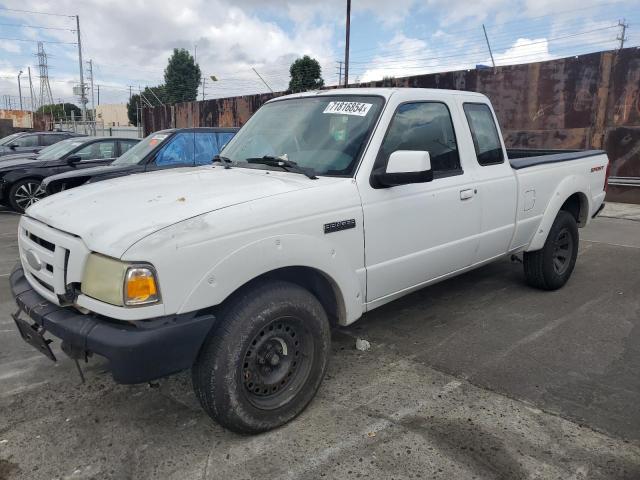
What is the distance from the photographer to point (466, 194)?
3.88m

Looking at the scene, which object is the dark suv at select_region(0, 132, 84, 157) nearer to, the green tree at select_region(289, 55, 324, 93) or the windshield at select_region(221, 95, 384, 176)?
the windshield at select_region(221, 95, 384, 176)

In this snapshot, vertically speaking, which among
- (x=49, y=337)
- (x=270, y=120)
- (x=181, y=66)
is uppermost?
(x=181, y=66)

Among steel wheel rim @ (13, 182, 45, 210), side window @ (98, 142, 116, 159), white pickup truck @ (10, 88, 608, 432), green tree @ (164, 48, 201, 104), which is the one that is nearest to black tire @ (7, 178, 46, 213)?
steel wheel rim @ (13, 182, 45, 210)

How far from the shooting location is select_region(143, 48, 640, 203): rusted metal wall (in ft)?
35.6

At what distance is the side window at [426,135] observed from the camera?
3.43 metres

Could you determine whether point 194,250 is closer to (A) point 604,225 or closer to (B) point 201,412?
(B) point 201,412

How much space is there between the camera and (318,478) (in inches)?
97.1

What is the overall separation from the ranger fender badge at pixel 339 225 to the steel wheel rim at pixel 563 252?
9.84 ft

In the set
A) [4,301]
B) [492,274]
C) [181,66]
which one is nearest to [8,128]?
[181,66]

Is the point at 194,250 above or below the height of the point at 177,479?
above

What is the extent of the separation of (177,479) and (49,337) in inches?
42.2

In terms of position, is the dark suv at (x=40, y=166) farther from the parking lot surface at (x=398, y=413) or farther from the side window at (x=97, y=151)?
the parking lot surface at (x=398, y=413)

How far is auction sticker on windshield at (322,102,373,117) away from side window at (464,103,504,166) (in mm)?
1101

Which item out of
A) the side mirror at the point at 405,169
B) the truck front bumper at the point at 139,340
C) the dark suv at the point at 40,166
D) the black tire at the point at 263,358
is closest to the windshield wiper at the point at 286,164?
the side mirror at the point at 405,169
